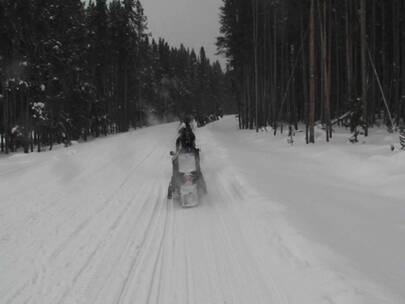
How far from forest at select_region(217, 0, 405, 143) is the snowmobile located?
443 inches

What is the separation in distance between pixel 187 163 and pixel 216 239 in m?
3.73

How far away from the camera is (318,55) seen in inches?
1346

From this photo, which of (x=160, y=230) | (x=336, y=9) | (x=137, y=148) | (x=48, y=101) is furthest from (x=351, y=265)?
(x=48, y=101)

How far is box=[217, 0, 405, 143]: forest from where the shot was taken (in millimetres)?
24922

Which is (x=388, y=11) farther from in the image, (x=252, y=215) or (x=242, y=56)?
(x=252, y=215)

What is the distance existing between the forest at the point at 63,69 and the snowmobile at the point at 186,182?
63.0ft

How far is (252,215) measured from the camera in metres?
8.04

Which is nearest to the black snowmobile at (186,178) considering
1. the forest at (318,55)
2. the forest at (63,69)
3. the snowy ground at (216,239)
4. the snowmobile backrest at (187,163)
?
the snowmobile backrest at (187,163)

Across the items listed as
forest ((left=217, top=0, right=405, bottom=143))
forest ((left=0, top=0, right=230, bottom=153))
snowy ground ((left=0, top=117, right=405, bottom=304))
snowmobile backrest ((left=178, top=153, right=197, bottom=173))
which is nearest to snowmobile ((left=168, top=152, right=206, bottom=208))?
snowmobile backrest ((left=178, top=153, right=197, bottom=173))

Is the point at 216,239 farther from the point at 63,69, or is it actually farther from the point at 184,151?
the point at 63,69

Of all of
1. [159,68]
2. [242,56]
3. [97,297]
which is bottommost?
[97,297]

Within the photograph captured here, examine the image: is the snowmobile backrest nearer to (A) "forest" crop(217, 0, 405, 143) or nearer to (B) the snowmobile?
(B) the snowmobile

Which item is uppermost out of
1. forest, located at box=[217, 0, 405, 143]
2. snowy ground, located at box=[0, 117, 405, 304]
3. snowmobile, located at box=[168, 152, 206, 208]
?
forest, located at box=[217, 0, 405, 143]

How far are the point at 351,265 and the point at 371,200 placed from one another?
4.22 m
